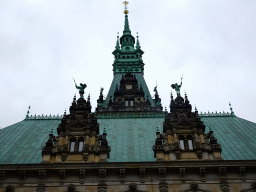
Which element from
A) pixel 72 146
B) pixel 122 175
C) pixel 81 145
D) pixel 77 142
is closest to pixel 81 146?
pixel 81 145

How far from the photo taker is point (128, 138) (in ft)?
82.2

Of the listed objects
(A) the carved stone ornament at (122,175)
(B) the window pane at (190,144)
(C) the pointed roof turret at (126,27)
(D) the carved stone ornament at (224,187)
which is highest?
(C) the pointed roof turret at (126,27)

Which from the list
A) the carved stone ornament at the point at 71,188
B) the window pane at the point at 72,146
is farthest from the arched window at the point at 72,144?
the carved stone ornament at the point at 71,188

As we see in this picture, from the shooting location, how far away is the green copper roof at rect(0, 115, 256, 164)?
22.5 meters

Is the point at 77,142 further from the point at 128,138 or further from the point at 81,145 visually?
the point at 128,138

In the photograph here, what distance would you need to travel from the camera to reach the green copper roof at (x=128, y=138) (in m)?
22.5

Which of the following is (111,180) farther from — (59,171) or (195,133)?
(195,133)

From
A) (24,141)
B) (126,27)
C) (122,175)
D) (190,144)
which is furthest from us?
(126,27)

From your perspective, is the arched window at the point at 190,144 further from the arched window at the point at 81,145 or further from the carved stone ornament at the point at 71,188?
the carved stone ornament at the point at 71,188

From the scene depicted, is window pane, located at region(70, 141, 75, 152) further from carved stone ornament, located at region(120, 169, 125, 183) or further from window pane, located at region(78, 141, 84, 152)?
carved stone ornament, located at region(120, 169, 125, 183)

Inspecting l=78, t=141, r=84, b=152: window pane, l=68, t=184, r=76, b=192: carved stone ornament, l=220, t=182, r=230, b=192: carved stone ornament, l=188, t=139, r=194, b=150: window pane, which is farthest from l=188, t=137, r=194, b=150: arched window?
l=68, t=184, r=76, b=192: carved stone ornament

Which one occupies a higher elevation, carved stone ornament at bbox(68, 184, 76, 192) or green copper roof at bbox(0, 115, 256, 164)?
green copper roof at bbox(0, 115, 256, 164)

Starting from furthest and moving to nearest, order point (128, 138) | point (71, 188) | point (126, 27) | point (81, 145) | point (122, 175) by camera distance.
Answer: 1. point (126, 27)
2. point (128, 138)
3. point (81, 145)
4. point (122, 175)
5. point (71, 188)

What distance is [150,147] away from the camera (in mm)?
23500
